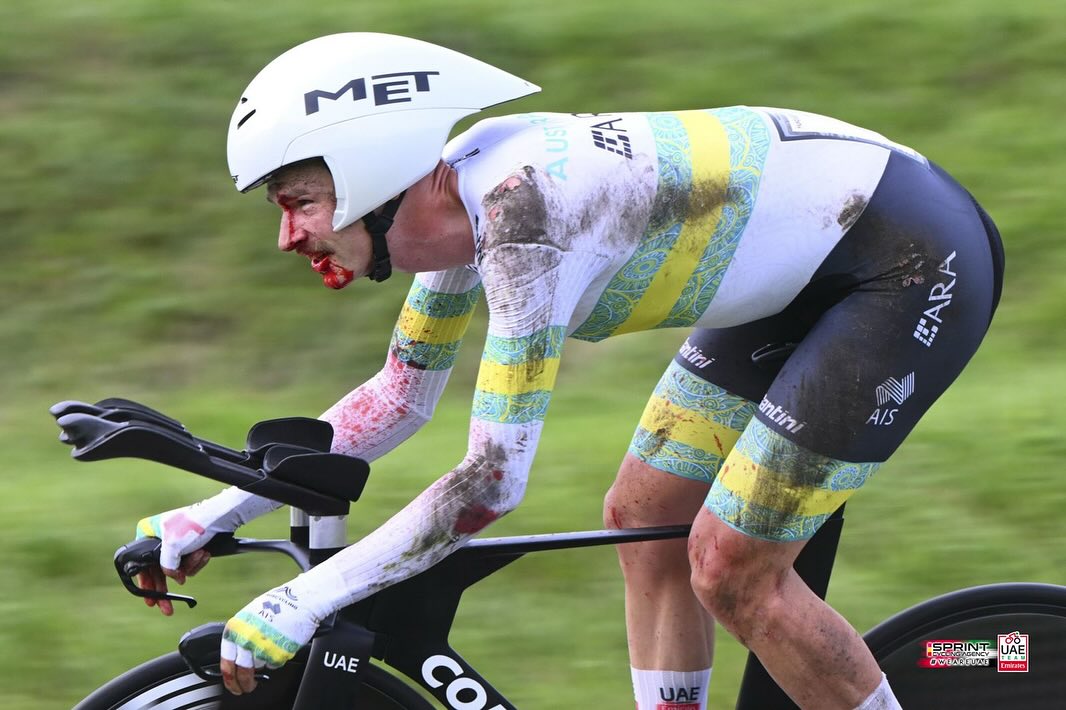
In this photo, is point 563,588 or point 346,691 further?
point 563,588

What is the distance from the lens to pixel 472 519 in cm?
267

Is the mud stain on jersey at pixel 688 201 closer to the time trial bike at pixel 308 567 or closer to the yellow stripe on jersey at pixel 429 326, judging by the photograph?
the yellow stripe on jersey at pixel 429 326

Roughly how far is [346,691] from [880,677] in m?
1.07

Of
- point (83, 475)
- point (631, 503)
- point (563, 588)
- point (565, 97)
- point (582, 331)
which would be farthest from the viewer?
point (565, 97)

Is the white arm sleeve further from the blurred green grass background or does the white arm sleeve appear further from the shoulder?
the blurred green grass background

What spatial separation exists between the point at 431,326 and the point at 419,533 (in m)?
0.62

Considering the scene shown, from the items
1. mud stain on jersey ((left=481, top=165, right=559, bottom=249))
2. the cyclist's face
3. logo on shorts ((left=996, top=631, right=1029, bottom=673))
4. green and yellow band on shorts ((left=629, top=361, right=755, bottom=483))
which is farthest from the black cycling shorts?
the cyclist's face

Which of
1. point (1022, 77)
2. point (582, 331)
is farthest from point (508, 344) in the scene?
point (1022, 77)

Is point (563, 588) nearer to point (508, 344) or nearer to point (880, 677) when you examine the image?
point (880, 677)

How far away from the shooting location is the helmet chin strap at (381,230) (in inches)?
111

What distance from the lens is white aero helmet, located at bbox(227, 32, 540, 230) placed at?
8.95 ft

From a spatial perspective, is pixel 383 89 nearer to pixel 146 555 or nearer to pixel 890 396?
pixel 146 555

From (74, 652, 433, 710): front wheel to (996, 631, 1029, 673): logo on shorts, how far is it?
1.33 m

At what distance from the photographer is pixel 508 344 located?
2658 mm
